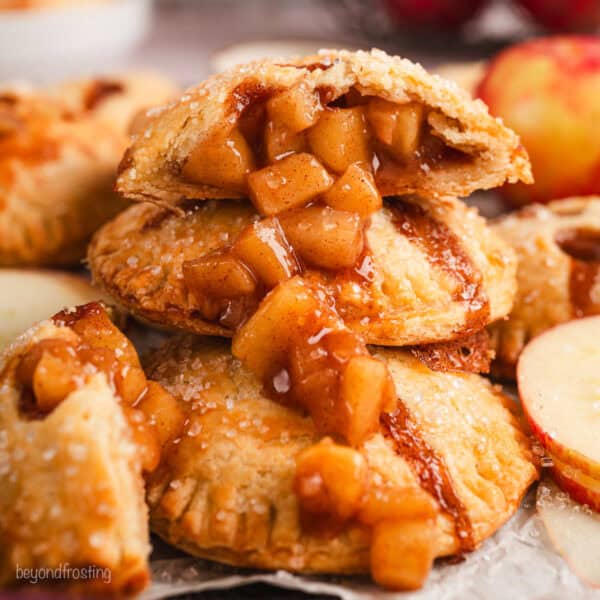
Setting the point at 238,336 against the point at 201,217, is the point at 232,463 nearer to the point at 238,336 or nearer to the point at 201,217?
the point at 238,336

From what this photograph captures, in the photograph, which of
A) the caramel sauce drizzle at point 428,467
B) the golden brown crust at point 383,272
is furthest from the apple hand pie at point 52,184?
the caramel sauce drizzle at point 428,467

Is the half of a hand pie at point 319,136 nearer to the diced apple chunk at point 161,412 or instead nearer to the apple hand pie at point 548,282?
the diced apple chunk at point 161,412

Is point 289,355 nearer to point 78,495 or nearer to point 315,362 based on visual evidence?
point 315,362

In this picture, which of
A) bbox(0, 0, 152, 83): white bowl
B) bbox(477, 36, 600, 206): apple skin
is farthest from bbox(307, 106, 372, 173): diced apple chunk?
bbox(0, 0, 152, 83): white bowl

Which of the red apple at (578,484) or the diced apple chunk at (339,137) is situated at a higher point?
the diced apple chunk at (339,137)

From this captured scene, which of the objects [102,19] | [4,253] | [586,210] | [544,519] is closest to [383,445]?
[544,519]
